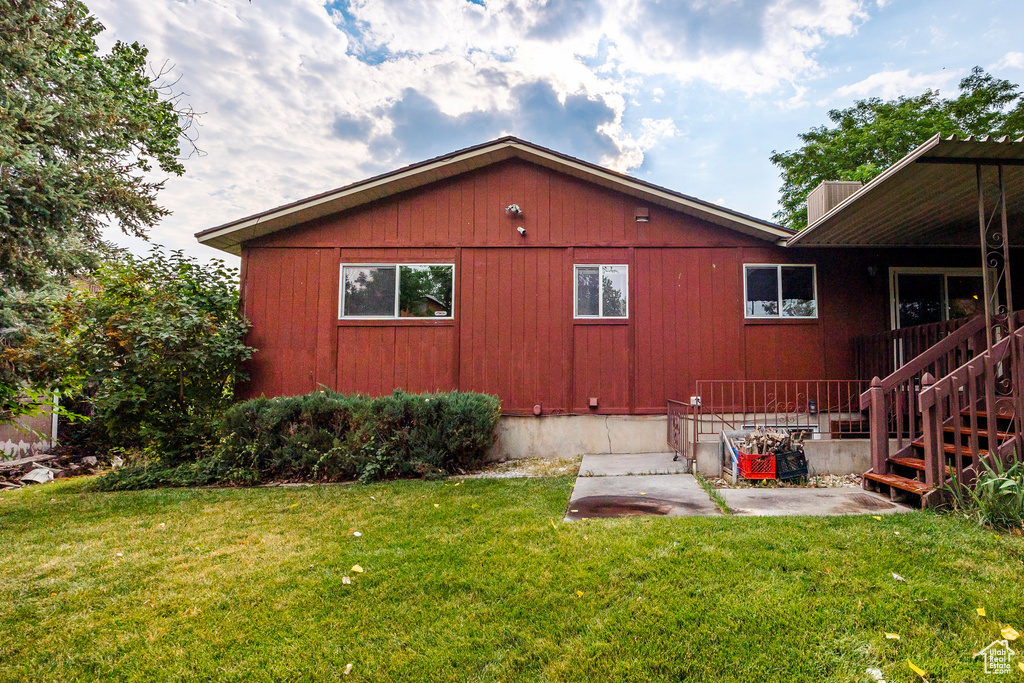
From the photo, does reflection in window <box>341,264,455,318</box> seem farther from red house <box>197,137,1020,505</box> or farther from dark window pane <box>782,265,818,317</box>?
dark window pane <box>782,265,818,317</box>

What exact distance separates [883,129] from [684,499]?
1970 cm

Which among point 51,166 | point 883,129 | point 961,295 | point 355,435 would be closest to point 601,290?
point 355,435

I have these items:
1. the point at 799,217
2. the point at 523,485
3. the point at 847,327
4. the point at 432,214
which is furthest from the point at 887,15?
the point at 523,485

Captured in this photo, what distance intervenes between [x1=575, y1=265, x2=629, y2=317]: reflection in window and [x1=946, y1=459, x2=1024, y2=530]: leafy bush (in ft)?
15.7

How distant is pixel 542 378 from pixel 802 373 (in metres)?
4.15

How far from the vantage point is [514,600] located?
8.68ft

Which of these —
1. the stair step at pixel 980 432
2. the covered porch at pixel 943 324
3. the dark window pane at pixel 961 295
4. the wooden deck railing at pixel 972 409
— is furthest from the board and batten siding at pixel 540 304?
the wooden deck railing at pixel 972 409

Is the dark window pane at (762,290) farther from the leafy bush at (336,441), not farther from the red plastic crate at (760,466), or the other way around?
the leafy bush at (336,441)

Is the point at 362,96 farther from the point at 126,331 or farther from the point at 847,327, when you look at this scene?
the point at 847,327

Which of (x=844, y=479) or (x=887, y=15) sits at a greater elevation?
(x=887, y=15)

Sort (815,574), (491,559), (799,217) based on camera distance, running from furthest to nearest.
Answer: (799,217) → (491,559) → (815,574)

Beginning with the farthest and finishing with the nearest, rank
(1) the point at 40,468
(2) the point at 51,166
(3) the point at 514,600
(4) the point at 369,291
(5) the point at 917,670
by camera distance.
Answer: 1. (1) the point at 40,468
2. (4) the point at 369,291
3. (2) the point at 51,166
4. (3) the point at 514,600
5. (5) the point at 917,670

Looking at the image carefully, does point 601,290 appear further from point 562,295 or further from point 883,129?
point 883,129

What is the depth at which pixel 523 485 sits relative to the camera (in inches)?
224
